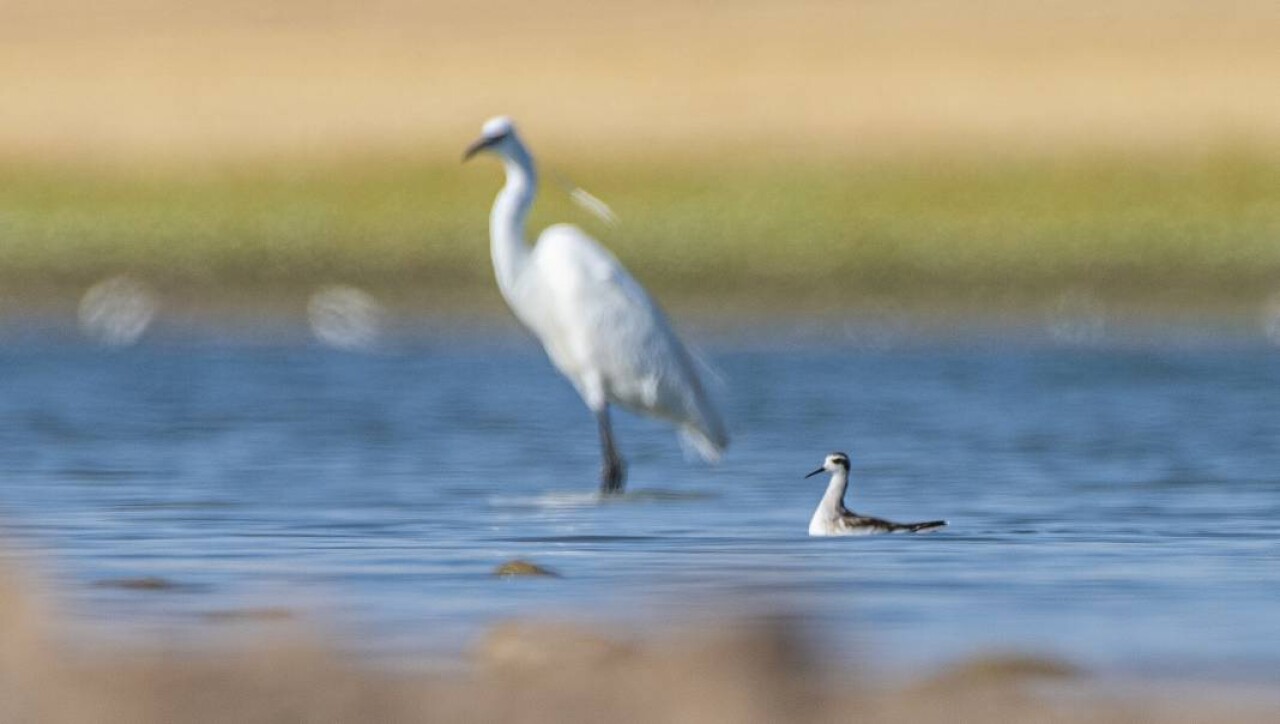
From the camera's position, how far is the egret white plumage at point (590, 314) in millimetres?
14180

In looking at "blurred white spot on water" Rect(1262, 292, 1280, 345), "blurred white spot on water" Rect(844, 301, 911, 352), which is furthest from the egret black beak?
"blurred white spot on water" Rect(1262, 292, 1280, 345)

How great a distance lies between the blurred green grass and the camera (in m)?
31.8

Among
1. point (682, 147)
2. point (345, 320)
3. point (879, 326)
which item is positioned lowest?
point (345, 320)

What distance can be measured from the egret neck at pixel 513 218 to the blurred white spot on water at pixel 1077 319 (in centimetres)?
1323

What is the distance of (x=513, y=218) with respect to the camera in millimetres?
14125

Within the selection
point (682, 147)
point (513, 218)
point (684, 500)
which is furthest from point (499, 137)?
point (682, 147)

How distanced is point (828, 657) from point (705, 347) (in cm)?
1907

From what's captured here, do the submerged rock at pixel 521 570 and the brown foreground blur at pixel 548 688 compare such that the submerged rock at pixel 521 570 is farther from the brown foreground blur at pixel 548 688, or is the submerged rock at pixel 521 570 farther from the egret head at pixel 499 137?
the egret head at pixel 499 137

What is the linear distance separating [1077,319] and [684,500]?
16513 mm

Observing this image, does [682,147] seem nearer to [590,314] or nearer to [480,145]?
[590,314]

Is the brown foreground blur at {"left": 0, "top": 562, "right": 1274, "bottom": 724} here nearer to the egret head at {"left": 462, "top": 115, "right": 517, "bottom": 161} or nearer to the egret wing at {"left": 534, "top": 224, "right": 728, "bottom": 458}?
the egret wing at {"left": 534, "top": 224, "right": 728, "bottom": 458}

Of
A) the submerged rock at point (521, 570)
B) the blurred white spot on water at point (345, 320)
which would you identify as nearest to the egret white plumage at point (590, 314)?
the submerged rock at point (521, 570)

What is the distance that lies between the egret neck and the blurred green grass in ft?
54.5

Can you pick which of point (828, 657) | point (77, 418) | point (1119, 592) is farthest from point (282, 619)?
point (77, 418)
